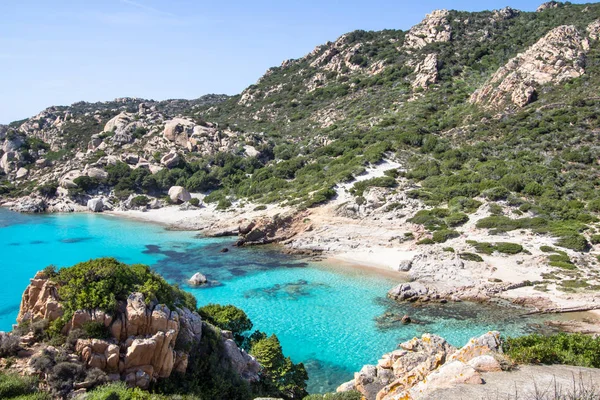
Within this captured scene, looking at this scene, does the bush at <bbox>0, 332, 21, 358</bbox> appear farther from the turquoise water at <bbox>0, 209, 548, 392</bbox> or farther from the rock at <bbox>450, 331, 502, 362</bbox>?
the rock at <bbox>450, 331, 502, 362</bbox>

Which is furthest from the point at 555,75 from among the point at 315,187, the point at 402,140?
the point at 315,187

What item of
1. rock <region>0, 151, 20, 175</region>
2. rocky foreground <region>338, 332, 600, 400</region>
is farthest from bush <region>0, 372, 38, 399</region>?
rock <region>0, 151, 20, 175</region>

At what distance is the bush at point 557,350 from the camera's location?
31.0 ft

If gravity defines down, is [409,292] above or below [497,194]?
below

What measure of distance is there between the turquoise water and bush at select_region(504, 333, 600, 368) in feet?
23.9

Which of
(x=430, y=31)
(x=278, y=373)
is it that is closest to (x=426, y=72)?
(x=430, y=31)

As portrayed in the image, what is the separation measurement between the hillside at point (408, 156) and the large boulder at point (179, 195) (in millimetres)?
190

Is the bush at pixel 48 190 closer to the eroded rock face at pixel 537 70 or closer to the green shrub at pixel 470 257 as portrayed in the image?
the green shrub at pixel 470 257

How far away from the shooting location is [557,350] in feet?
33.9

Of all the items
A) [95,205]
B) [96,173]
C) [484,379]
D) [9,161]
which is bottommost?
[95,205]

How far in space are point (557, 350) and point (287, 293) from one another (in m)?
16.6

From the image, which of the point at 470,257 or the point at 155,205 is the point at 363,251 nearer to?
the point at 470,257

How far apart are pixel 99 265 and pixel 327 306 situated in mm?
A: 14380

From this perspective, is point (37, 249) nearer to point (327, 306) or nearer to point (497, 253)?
point (327, 306)
